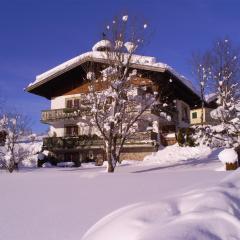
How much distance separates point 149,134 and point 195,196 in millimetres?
24731

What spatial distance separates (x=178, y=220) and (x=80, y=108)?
24429 mm

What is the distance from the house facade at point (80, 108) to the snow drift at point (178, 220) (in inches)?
903

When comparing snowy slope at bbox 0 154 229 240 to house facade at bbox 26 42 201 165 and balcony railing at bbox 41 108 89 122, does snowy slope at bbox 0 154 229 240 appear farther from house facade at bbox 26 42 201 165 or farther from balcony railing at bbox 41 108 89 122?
balcony railing at bbox 41 108 89 122

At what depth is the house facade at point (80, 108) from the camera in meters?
28.8

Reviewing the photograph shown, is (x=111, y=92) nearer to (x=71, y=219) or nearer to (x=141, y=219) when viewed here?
(x=71, y=219)

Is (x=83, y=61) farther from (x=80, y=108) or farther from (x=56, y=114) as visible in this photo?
(x=56, y=114)

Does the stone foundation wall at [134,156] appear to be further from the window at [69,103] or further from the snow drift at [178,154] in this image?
the window at [69,103]

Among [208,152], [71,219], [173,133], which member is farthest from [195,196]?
[173,133]

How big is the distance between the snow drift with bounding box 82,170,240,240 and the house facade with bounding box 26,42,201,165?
22938 millimetres

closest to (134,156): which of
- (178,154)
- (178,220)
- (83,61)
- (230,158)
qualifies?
(178,154)

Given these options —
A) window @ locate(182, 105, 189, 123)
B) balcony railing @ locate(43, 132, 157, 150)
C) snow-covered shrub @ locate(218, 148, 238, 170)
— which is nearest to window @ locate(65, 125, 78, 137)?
balcony railing @ locate(43, 132, 157, 150)

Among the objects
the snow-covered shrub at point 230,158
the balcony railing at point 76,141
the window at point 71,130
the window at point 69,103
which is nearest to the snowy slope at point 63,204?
the snow-covered shrub at point 230,158

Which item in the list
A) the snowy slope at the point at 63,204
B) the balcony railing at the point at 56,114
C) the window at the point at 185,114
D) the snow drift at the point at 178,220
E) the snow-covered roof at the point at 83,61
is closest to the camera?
the snow drift at the point at 178,220

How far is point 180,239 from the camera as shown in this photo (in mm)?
3086
